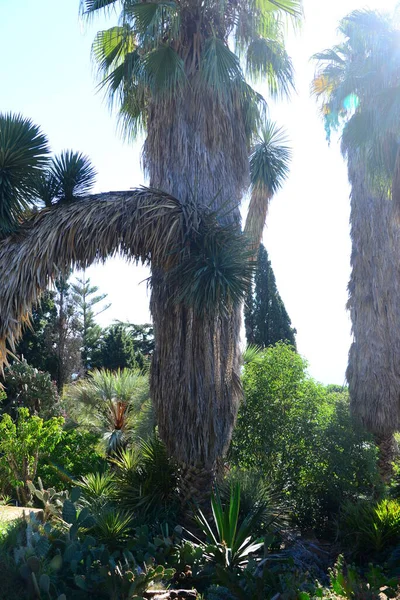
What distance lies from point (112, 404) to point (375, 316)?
283 inches

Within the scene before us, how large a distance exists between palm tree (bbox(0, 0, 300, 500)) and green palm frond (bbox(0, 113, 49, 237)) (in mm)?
401

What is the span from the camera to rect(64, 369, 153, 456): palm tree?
16.2 m

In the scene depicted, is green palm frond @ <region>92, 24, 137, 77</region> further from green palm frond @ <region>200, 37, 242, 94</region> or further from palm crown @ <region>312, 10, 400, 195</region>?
palm crown @ <region>312, 10, 400, 195</region>

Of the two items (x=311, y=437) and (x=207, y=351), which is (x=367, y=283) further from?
(x=207, y=351)

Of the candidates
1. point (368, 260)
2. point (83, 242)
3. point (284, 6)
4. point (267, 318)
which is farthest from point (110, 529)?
point (267, 318)

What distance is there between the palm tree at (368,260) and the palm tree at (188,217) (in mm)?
1616

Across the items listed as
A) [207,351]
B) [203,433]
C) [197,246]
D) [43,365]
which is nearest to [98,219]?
[197,246]

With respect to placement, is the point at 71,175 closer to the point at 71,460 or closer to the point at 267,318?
the point at 71,460

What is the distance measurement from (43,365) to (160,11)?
2490cm

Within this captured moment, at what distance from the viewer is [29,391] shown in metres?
22.4

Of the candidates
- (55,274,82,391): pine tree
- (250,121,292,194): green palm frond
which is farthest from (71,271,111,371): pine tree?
(250,121,292,194): green palm frond

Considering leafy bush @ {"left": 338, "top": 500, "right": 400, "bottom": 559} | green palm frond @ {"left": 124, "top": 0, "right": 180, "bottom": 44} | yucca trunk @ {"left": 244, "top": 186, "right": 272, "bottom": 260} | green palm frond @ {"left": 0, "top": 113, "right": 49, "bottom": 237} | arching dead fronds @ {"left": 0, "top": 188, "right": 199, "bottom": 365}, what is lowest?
leafy bush @ {"left": 338, "top": 500, "right": 400, "bottom": 559}

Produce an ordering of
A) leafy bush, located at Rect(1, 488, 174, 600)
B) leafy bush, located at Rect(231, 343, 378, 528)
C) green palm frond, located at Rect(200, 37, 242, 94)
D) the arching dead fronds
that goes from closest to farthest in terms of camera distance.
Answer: leafy bush, located at Rect(1, 488, 174, 600), the arching dead fronds, green palm frond, located at Rect(200, 37, 242, 94), leafy bush, located at Rect(231, 343, 378, 528)

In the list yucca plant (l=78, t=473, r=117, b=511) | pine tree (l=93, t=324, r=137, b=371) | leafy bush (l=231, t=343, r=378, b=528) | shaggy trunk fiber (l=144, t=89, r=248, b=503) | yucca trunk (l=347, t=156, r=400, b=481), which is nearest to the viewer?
shaggy trunk fiber (l=144, t=89, r=248, b=503)
